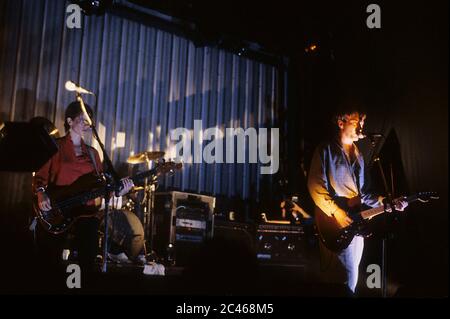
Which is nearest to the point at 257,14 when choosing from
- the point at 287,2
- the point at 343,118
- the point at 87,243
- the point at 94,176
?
the point at 287,2

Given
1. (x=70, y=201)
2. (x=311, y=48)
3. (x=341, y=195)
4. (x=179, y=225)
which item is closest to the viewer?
(x=70, y=201)

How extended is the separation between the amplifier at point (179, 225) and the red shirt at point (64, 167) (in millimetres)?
916

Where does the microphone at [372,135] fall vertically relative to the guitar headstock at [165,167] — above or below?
above

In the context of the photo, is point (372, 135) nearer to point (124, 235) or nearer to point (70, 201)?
point (124, 235)

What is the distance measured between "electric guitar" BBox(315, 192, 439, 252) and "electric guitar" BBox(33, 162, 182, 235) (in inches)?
69.6

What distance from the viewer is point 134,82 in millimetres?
5473

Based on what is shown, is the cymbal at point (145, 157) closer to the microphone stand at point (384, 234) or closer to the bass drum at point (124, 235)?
the bass drum at point (124, 235)

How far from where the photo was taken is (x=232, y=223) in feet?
16.5

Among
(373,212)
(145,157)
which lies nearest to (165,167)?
(145,157)

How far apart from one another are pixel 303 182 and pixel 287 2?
6.44 ft

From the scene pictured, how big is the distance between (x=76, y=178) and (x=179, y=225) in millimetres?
1187

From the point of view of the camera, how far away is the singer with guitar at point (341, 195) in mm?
4281

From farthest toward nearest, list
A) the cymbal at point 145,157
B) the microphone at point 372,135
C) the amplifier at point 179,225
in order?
the cymbal at point 145,157 < the amplifier at point 179,225 < the microphone at point 372,135

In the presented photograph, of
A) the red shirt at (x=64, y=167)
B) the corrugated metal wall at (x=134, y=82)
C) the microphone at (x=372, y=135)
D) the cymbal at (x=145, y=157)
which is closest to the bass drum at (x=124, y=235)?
the cymbal at (x=145, y=157)
